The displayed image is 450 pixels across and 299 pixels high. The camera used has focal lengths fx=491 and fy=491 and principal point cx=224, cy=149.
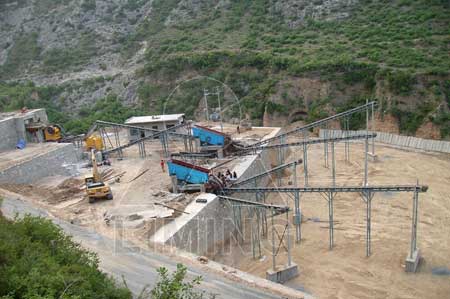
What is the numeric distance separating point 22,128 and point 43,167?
259 inches

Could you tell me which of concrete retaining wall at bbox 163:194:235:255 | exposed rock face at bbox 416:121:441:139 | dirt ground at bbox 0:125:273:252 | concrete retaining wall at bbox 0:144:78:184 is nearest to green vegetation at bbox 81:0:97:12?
dirt ground at bbox 0:125:273:252

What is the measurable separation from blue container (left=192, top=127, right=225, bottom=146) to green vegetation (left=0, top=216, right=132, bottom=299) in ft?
73.6

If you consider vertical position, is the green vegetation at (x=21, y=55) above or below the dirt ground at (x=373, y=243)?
above

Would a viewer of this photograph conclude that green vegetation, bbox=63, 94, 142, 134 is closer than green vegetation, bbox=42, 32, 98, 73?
Yes

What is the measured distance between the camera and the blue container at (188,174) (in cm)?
3077

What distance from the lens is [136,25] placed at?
8331 centimetres

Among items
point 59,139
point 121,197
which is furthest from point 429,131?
point 59,139

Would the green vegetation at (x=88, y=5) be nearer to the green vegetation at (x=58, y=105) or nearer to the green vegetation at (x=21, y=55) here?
the green vegetation at (x=21, y=55)

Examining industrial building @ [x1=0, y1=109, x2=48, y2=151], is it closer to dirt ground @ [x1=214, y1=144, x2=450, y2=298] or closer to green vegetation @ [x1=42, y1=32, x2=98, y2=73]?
dirt ground @ [x1=214, y1=144, x2=450, y2=298]

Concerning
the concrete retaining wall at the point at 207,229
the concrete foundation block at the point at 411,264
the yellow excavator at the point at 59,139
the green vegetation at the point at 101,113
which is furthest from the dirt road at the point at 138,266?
the green vegetation at the point at 101,113

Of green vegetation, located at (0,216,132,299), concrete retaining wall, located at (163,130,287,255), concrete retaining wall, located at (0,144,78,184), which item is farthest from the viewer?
concrete retaining wall, located at (0,144,78,184)

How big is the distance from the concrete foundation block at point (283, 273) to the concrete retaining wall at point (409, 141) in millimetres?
25350

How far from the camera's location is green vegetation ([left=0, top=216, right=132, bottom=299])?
1331 cm

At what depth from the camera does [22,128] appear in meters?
41.2
